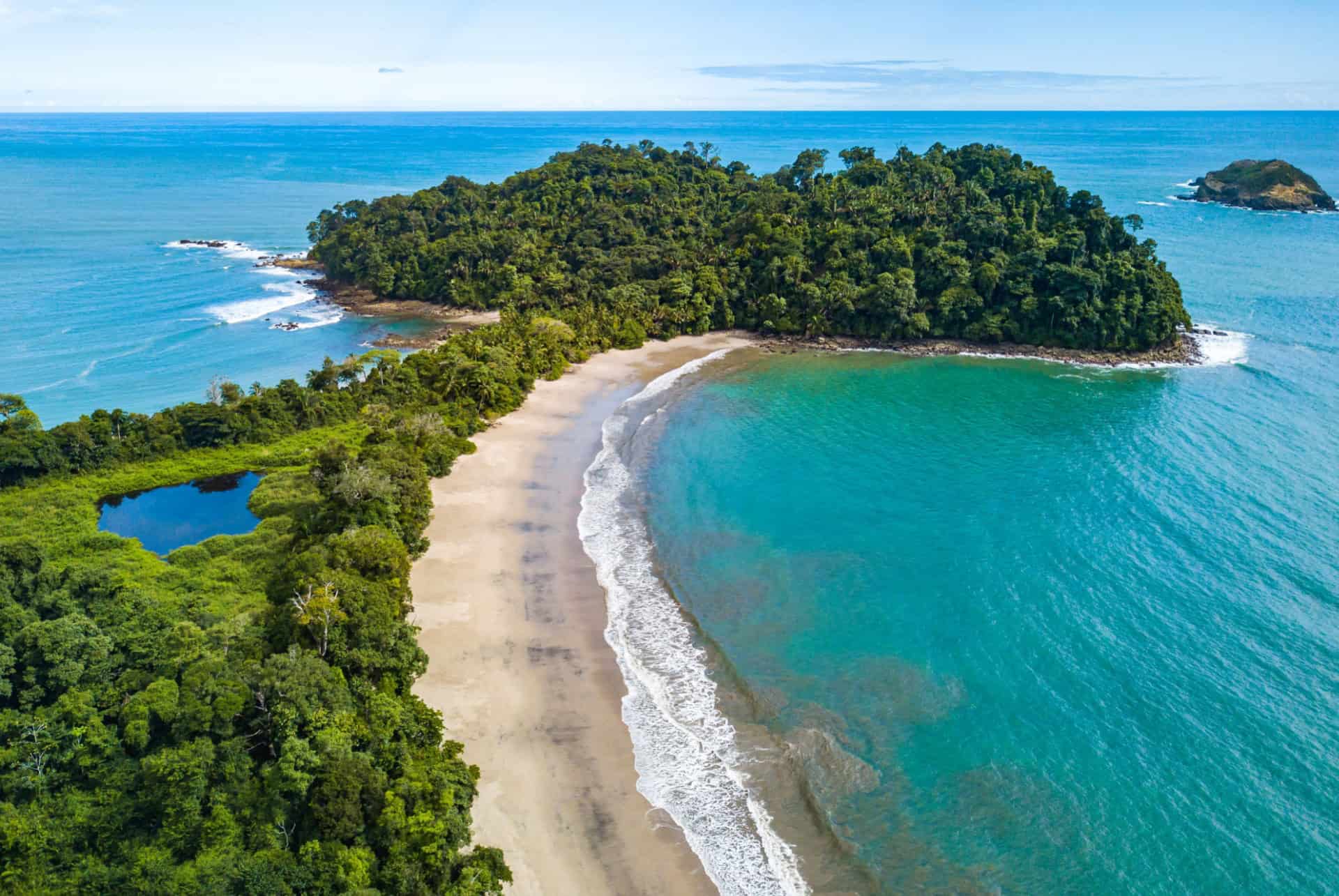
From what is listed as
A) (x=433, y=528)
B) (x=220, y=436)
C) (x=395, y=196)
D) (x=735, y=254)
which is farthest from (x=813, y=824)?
(x=395, y=196)

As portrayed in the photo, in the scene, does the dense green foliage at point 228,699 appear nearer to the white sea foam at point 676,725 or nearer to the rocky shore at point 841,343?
the white sea foam at point 676,725

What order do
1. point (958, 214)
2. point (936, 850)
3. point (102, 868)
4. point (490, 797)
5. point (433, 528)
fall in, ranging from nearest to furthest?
point (102, 868) → point (936, 850) → point (490, 797) → point (433, 528) → point (958, 214)

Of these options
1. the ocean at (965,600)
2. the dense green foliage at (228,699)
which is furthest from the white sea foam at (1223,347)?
the dense green foliage at (228,699)

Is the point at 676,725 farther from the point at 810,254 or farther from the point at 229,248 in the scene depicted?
the point at 229,248

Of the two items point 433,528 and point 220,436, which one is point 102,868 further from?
point 220,436

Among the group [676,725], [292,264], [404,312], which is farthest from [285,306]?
[676,725]

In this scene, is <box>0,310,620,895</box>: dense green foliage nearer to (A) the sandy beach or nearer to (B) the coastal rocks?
(A) the sandy beach
